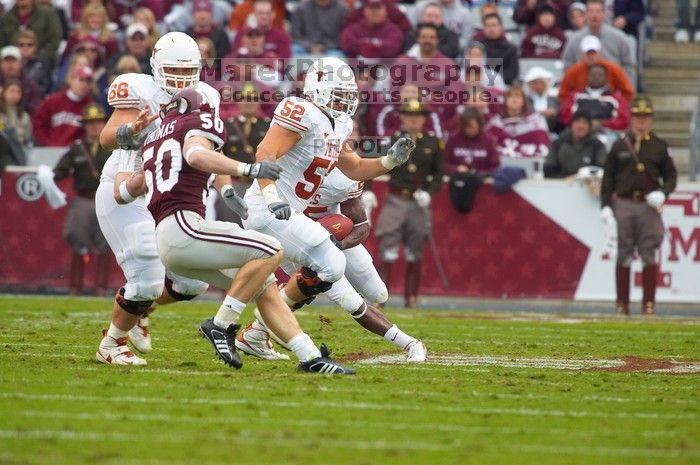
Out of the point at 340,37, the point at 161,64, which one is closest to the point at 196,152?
the point at 161,64

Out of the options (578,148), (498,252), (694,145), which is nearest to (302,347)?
(498,252)

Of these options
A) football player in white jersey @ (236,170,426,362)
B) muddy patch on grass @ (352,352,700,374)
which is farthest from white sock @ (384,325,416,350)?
muddy patch on grass @ (352,352,700,374)

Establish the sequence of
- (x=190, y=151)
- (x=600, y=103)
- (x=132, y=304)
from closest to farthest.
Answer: (x=190, y=151) < (x=132, y=304) < (x=600, y=103)

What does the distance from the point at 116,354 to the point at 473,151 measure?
6.51 metres

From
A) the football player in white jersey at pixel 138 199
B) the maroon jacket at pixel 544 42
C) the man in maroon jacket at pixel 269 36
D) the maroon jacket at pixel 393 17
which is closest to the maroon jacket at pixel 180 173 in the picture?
the football player in white jersey at pixel 138 199

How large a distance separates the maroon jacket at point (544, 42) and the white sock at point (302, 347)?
8812mm

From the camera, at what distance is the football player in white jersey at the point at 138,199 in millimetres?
7203

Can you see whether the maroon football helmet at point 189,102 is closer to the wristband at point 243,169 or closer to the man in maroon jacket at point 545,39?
the wristband at point 243,169

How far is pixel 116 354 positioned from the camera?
23.7 feet

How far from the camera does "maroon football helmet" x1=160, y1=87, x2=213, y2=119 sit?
267 inches

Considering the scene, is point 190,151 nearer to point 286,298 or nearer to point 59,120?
point 286,298

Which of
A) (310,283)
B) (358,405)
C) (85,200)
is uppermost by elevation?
(310,283)

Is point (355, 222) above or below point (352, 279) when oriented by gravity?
above

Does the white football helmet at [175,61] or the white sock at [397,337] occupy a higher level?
the white football helmet at [175,61]
